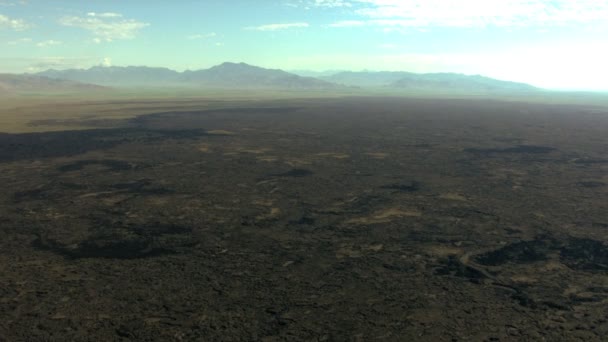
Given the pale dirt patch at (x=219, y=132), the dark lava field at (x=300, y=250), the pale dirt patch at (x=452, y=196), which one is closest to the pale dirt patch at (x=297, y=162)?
the dark lava field at (x=300, y=250)

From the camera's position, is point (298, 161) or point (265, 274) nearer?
point (265, 274)

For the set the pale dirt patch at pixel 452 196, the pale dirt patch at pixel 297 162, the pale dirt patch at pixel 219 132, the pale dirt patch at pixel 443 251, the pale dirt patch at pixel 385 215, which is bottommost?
the pale dirt patch at pixel 443 251

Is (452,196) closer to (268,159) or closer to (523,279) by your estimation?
(523,279)

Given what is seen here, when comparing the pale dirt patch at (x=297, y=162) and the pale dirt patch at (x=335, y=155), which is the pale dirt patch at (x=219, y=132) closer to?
the pale dirt patch at (x=335, y=155)

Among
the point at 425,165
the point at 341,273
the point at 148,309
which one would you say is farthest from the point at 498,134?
the point at 148,309

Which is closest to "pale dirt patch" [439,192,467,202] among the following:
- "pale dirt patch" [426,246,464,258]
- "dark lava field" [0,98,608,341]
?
"dark lava field" [0,98,608,341]

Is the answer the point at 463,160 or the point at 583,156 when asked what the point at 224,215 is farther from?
the point at 583,156

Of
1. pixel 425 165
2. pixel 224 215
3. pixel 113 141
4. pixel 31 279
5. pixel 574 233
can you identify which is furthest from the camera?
pixel 113 141

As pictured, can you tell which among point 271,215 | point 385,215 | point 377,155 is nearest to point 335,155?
point 377,155
